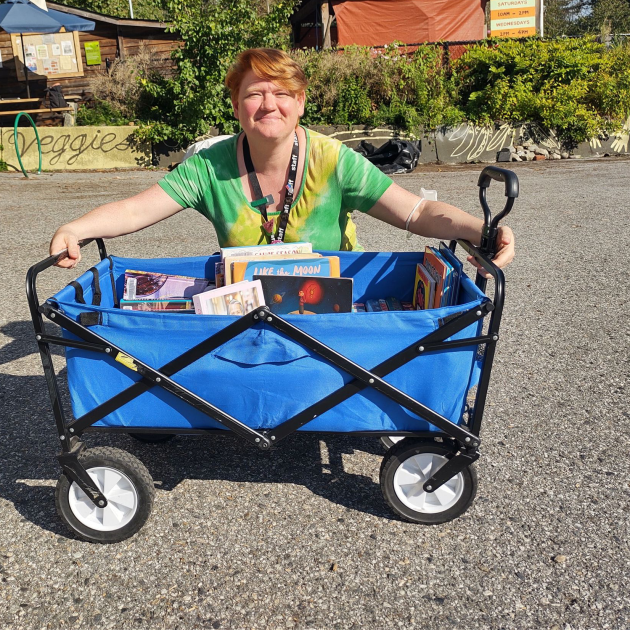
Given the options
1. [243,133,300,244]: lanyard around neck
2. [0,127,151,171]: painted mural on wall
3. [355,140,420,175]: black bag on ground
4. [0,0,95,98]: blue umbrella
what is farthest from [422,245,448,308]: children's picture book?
[0,0,95,98]: blue umbrella

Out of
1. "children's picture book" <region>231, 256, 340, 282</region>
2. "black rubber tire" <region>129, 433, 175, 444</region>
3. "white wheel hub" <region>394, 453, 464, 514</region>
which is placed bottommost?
"black rubber tire" <region>129, 433, 175, 444</region>

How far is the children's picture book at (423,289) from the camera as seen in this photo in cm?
274

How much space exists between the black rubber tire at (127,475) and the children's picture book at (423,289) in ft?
4.34

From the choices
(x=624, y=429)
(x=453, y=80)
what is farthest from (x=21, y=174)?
(x=624, y=429)

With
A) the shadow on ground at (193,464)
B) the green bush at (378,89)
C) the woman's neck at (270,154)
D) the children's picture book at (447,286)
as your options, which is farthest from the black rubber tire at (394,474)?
the green bush at (378,89)

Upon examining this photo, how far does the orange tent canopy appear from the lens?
60.1ft

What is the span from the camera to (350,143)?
46.3ft

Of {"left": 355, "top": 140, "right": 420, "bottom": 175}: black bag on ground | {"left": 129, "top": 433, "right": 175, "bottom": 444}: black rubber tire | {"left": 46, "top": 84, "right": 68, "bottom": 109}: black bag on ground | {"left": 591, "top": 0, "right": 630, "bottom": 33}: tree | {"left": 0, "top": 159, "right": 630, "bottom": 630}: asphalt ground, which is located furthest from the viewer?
{"left": 591, "top": 0, "right": 630, "bottom": 33}: tree

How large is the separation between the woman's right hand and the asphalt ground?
1.04 meters

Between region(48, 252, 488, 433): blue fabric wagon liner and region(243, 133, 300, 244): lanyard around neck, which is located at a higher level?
region(243, 133, 300, 244): lanyard around neck

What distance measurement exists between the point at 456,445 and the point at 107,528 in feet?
4.42

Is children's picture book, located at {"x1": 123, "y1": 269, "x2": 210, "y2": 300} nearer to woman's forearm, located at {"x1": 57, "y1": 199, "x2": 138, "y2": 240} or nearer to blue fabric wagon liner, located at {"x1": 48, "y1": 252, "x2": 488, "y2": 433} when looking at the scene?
woman's forearm, located at {"x1": 57, "y1": 199, "x2": 138, "y2": 240}

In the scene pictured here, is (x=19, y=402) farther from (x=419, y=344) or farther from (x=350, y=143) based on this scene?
(x=350, y=143)

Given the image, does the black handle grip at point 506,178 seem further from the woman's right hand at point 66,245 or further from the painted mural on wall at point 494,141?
the painted mural on wall at point 494,141
